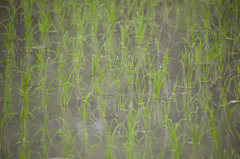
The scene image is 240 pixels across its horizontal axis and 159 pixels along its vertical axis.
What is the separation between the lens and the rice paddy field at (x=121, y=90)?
305cm

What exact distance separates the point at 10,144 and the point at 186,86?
5.09 ft

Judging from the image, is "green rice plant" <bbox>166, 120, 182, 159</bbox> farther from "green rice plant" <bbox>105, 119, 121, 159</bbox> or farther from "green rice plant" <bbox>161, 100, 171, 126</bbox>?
"green rice plant" <bbox>105, 119, 121, 159</bbox>

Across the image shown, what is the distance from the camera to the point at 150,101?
12.2 feet

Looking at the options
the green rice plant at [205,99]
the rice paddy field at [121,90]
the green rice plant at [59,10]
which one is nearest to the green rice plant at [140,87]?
the rice paddy field at [121,90]

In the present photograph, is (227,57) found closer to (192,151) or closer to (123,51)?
(123,51)

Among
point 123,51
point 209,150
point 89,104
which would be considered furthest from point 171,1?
point 209,150

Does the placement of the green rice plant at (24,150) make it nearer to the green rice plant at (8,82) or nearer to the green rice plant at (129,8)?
the green rice plant at (8,82)

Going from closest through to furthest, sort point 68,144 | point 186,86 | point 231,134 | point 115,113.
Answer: point 68,144 < point 231,134 < point 115,113 < point 186,86

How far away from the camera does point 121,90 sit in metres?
3.92

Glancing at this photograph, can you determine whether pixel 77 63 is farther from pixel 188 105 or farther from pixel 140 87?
pixel 188 105

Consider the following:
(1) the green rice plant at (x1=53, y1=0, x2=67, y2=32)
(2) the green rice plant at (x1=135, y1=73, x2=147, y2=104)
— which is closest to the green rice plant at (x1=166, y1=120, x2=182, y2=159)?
(2) the green rice plant at (x1=135, y1=73, x2=147, y2=104)

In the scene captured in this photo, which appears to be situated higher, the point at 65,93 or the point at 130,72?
the point at 130,72

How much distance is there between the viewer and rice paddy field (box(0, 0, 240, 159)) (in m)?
3.05

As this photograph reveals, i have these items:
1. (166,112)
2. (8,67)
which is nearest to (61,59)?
(8,67)
